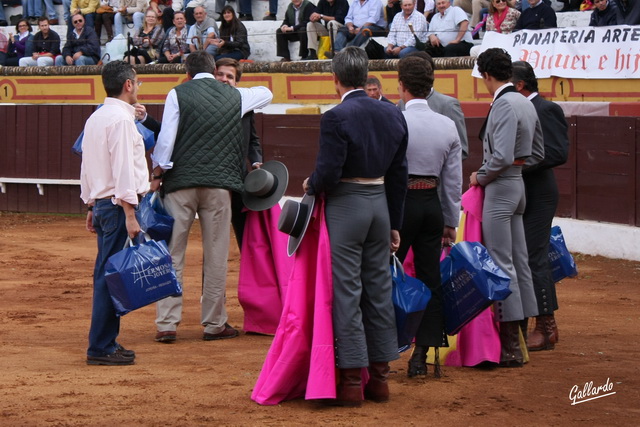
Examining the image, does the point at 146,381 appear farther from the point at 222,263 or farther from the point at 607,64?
the point at 607,64

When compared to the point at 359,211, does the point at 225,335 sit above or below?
below

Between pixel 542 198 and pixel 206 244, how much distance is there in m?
2.00

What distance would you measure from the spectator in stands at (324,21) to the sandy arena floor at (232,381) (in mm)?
6802

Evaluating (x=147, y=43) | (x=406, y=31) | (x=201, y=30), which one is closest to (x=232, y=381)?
(x=406, y=31)

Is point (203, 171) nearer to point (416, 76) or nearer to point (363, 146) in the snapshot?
point (416, 76)

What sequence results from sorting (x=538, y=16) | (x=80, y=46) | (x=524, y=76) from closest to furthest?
(x=524, y=76) → (x=538, y=16) → (x=80, y=46)

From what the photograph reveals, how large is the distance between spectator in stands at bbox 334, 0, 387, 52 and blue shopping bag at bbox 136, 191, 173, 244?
25.2 ft

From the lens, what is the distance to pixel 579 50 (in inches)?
430

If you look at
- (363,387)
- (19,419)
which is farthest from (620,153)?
(19,419)

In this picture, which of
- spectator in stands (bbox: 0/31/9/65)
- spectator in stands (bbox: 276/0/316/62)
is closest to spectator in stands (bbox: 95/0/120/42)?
spectator in stands (bbox: 0/31/9/65)

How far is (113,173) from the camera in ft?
17.9

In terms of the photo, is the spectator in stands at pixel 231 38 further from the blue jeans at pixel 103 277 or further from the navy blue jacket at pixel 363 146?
the navy blue jacket at pixel 363 146

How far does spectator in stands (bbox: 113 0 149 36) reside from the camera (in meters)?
17.0

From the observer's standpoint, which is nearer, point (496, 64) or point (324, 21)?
point (496, 64)
